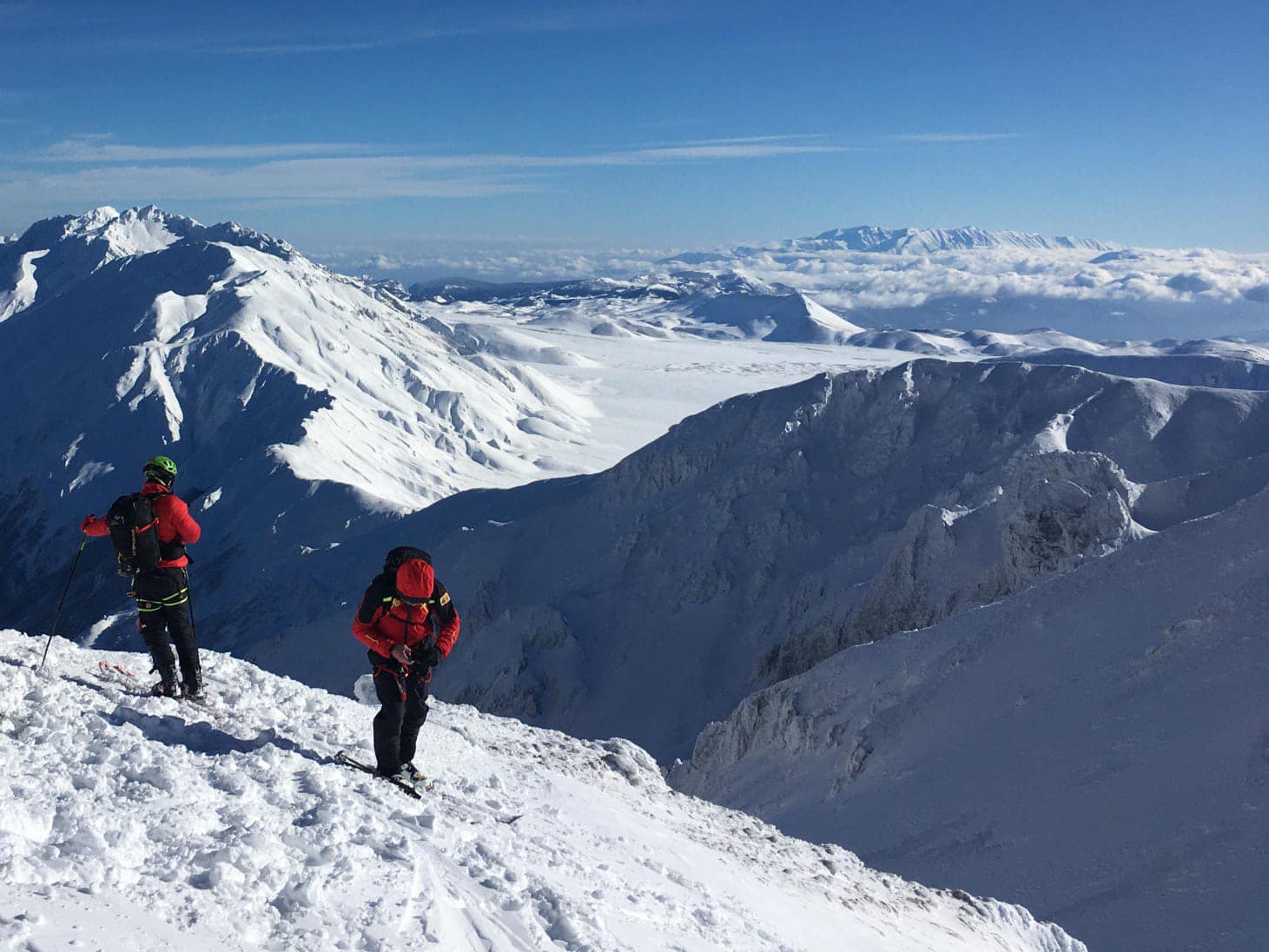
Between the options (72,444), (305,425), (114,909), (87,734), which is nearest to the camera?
(114,909)

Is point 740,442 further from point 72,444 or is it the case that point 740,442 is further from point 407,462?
point 72,444

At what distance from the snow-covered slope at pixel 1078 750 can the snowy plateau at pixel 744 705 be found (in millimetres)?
63

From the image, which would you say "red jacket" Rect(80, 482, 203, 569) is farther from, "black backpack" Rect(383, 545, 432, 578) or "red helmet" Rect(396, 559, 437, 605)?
"red helmet" Rect(396, 559, 437, 605)

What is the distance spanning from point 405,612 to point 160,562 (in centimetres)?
242

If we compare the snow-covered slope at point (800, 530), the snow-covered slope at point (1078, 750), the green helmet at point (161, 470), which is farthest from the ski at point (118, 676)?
the snow-covered slope at point (800, 530)

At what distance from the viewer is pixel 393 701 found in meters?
7.70

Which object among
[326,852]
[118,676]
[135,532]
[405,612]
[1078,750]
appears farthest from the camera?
[1078,750]

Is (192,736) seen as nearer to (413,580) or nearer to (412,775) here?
(412,775)

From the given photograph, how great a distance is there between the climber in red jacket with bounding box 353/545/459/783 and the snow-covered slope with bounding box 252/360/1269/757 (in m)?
21.5

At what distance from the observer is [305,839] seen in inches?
238

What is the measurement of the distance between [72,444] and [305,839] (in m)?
101

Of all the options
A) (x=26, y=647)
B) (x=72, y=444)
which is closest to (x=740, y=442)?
(x=26, y=647)

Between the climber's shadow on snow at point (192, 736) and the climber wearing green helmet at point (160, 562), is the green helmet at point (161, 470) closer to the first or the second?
the climber wearing green helmet at point (160, 562)

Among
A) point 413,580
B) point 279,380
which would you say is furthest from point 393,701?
point 279,380
